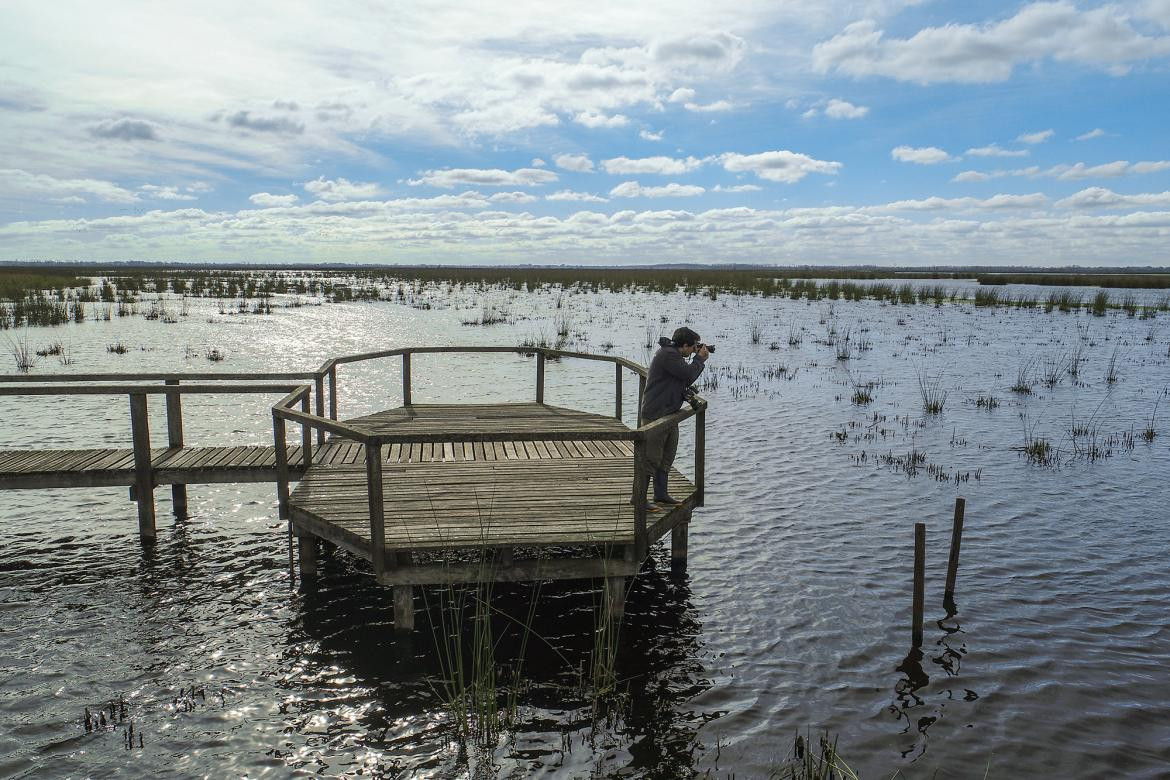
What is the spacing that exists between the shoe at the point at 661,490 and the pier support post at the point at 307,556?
3616 mm

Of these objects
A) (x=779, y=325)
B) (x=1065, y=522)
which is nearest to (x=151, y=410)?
(x=1065, y=522)

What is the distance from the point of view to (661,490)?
26.5 ft

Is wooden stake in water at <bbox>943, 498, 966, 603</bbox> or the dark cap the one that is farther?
the dark cap

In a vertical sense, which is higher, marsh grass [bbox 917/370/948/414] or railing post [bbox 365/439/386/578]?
railing post [bbox 365/439/386/578]

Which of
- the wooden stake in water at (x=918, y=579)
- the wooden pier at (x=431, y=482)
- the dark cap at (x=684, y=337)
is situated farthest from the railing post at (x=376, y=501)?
the wooden stake in water at (x=918, y=579)

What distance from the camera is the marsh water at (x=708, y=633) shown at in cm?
537

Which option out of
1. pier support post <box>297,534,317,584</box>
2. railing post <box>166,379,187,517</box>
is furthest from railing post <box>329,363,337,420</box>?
pier support post <box>297,534,317,584</box>

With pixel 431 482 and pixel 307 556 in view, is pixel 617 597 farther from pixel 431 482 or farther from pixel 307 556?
pixel 307 556

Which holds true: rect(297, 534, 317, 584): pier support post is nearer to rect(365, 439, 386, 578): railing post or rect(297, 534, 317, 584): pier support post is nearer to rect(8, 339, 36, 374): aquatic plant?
rect(365, 439, 386, 578): railing post

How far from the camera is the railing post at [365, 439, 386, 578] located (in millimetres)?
6270

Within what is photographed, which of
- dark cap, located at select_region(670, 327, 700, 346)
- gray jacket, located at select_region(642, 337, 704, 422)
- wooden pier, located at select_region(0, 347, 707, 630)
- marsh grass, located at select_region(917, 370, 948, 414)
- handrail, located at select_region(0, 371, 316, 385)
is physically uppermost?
dark cap, located at select_region(670, 327, 700, 346)

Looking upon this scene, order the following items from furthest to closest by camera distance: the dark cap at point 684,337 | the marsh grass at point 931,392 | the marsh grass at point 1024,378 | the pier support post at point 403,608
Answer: the marsh grass at point 1024,378, the marsh grass at point 931,392, the dark cap at point 684,337, the pier support post at point 403,608

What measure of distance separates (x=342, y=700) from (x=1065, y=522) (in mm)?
9461

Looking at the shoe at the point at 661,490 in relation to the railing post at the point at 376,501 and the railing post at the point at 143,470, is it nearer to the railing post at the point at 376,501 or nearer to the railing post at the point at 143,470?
the railing post at the point at 376,501
